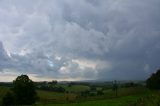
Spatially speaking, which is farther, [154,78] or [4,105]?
[154,78]

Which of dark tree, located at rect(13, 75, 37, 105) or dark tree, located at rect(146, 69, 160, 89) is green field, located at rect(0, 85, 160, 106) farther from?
dark tree, located at rect(146, 69, 160, 89)

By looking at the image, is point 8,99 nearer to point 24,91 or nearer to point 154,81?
point 24,91

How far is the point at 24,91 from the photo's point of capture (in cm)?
8456

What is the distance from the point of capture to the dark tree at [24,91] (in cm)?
8381

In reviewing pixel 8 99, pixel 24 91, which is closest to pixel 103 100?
pixel 24 91

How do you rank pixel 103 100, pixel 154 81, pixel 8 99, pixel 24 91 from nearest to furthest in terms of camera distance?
pixel 8 99 → pixel 103 100 → pixel 24 91 → pixel 154 81

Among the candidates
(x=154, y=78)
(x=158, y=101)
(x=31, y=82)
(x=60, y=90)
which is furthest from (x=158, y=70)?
(x=158, y=101)

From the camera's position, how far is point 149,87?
114m

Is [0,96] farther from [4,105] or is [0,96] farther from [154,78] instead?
[154,78]

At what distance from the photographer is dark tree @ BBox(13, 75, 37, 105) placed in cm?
8381

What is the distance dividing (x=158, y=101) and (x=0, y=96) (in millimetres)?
58664

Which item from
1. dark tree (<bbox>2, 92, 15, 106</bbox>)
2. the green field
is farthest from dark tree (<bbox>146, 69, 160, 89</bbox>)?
dark tree (<bbox>2, 92, 15, 106</bbox>)

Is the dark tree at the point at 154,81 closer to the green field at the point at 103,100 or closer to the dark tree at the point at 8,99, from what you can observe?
the green field at the point at 103,100

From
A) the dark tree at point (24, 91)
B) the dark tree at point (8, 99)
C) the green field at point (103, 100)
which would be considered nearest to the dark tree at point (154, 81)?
the green field at point (103, 100)
